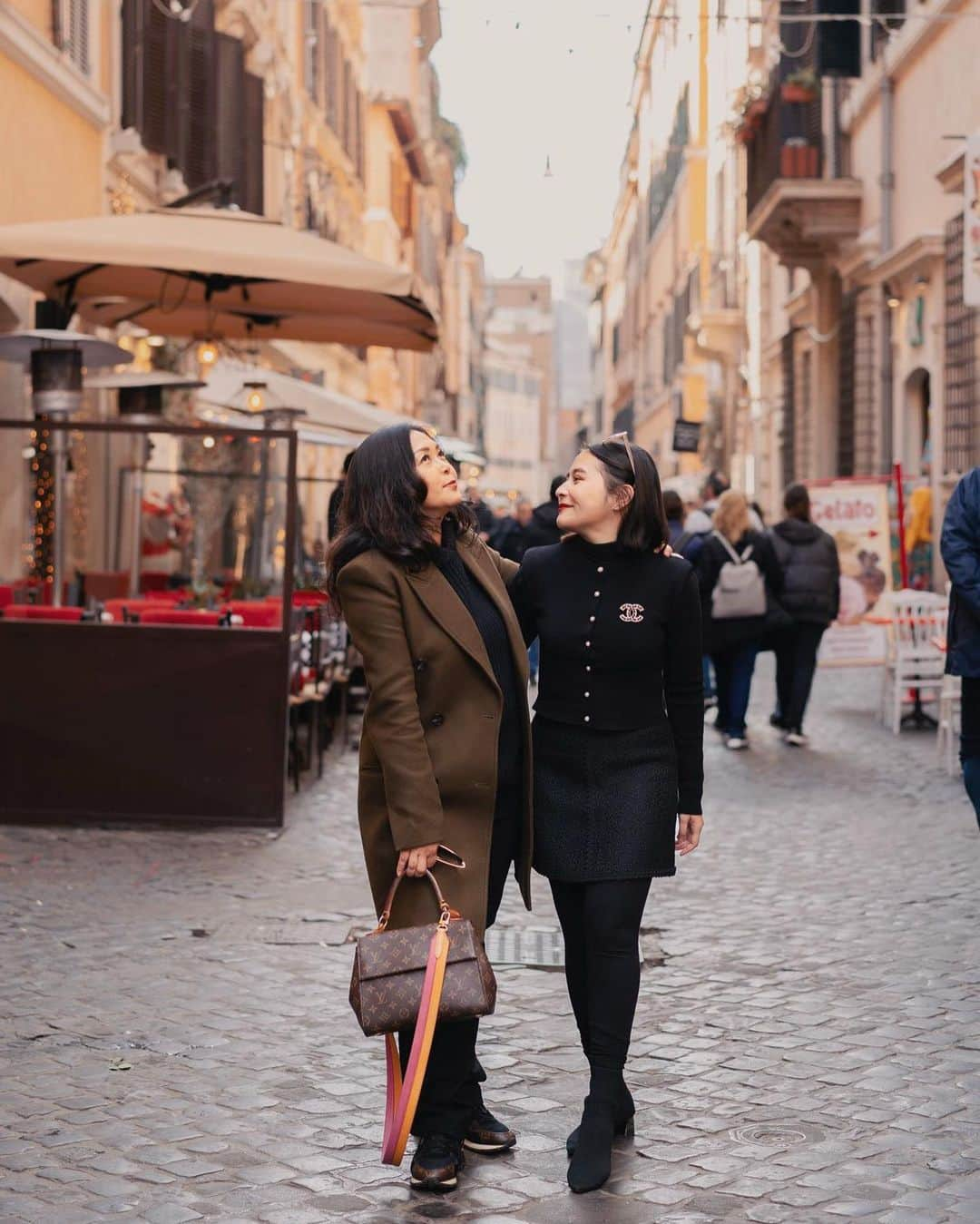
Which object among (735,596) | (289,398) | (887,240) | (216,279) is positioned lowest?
(735,596)

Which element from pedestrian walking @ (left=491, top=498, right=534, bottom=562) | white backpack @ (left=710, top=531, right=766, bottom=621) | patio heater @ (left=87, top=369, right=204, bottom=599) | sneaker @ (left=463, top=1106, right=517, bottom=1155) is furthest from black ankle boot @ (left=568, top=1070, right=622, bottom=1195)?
pedestrian walking @ (left=491, top=498, right=534, bottom=562)

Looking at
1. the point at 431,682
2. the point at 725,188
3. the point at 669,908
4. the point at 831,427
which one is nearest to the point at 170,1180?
the point at 431,682

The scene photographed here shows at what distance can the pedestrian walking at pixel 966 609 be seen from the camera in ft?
20.1

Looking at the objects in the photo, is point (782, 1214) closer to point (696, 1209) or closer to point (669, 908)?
point (696, 1209)

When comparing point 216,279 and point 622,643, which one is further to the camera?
point 216,279

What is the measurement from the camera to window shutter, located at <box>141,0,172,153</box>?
18.6 metres

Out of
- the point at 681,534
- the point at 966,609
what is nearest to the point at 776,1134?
the point at 966,609

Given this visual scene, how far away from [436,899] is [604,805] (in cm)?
48

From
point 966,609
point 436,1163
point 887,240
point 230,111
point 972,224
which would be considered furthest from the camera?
point 887,240

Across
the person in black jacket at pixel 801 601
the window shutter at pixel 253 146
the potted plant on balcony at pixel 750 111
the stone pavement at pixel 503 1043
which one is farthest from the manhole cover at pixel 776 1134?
the potted plant on balcony at pixel 750 111

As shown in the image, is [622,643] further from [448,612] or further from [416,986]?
[416,986]

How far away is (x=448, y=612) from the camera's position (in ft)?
14.9

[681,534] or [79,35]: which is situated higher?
[79,35]

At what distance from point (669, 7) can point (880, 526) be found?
38995mm
